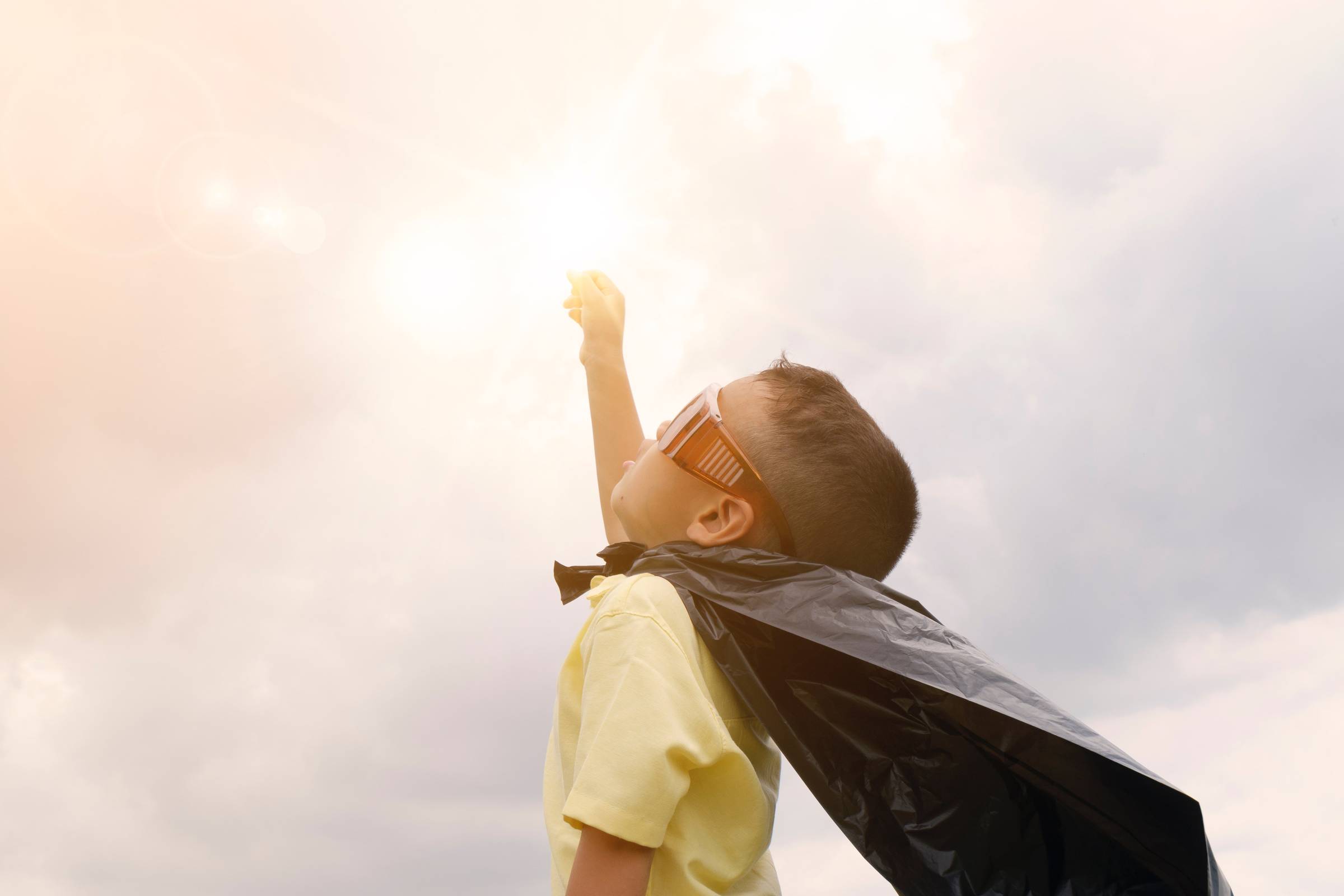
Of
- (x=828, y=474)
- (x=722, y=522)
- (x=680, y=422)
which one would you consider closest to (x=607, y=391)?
(x=680, y=422)

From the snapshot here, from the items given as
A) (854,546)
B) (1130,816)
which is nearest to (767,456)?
(854,546)

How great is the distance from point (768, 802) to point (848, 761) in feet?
0.74

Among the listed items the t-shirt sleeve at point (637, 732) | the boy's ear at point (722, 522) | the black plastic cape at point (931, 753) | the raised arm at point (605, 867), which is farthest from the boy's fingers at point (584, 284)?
the raised arm at point (605, 867)

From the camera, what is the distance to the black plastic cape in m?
1.94

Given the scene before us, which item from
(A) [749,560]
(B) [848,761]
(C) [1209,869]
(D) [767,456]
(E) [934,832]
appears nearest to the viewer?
(C) [1209,869]

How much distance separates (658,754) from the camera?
5.98 feet

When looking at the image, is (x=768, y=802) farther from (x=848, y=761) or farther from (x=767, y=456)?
(x=767, y=456)

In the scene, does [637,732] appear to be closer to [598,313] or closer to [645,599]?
[645,599]

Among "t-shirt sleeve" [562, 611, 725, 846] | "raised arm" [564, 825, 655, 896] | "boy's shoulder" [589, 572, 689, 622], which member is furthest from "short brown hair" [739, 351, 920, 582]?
"raised arm" [564, 825, 655, 896]

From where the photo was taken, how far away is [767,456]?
279 centimetres

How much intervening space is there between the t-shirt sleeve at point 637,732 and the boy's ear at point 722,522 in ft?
2.34

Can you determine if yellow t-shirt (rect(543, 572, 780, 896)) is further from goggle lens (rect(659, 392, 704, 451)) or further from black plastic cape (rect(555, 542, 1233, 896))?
goggle lens (rect(659, 392, 704, 451))

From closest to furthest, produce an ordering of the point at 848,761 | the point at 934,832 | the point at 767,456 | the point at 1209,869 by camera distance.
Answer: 1. the point at 1209,869
2. the point at 934,832
3. the point at 848,761
4. the point at 767,456

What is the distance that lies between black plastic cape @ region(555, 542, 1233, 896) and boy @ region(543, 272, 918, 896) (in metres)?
0.16
